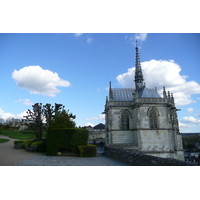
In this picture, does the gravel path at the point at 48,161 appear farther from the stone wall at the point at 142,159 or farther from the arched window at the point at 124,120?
the arched window at the point at 124,120

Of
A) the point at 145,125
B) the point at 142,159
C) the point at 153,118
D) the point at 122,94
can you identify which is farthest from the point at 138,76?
the point at 142,159

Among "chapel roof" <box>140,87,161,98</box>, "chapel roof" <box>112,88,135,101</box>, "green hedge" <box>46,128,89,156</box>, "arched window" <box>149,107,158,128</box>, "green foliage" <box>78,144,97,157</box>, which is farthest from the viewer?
"chapel roof" <box>112,88,135,101</box>

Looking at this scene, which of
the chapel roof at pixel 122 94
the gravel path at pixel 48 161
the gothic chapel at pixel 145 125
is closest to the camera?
the gravel path at pixel 48 161

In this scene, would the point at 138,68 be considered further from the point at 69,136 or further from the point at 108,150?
the point at 69,136

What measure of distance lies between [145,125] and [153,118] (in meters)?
1.88

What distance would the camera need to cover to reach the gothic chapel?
986 inches

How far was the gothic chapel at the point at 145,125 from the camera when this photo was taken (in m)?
25.0

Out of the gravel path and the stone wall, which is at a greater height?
the stone wall

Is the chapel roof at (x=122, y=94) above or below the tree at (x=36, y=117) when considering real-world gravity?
above

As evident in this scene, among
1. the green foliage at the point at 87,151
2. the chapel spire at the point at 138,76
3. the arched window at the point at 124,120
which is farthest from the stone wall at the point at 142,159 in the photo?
the chapel spire at the point at 138,76

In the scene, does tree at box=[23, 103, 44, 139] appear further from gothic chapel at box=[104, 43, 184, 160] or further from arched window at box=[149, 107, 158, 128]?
arched window at box=[149, 107, 158, 128]

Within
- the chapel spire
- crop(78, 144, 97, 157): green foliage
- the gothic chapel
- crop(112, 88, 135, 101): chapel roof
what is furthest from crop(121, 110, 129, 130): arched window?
crop(78, 144, 97, 157): green foliage

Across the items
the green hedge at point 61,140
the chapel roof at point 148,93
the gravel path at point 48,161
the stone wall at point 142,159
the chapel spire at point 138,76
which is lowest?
the gravel path at point 48,161
